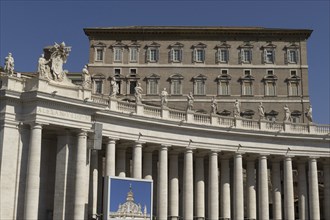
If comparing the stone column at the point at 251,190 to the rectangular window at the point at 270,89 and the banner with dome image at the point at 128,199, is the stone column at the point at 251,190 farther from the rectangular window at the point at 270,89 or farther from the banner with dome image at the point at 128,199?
the rectangular window at the point at 270,89

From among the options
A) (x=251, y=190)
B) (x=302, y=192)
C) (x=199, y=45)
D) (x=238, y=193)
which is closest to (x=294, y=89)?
(x=199, y=45)

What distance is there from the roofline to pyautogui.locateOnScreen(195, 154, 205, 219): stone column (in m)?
48.8

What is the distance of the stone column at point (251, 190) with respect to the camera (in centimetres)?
6906

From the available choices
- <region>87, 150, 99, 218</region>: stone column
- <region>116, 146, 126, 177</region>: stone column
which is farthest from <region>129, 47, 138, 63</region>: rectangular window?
<region>87, 150, 99, 218</region>: stone column

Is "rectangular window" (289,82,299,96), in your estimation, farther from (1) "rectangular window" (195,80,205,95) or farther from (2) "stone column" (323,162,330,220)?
(2) "stone column" (323,162,330,220)

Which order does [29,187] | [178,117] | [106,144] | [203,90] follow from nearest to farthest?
1. [29,187]
2. [106,144]
3. [178,117]
4. [203,90]

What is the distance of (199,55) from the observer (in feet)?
371

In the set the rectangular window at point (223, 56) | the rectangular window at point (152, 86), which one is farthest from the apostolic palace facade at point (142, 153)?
the rectangular window at point (223, 56)

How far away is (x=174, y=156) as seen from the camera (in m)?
66.3

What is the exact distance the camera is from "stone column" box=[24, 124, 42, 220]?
2004 inches

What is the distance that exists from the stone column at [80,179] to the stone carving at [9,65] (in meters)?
8.66

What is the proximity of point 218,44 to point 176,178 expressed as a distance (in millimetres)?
52568

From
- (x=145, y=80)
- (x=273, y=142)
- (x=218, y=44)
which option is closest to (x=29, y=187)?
(x=273, y=142)

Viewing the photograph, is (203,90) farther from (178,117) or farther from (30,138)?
(30,138)
